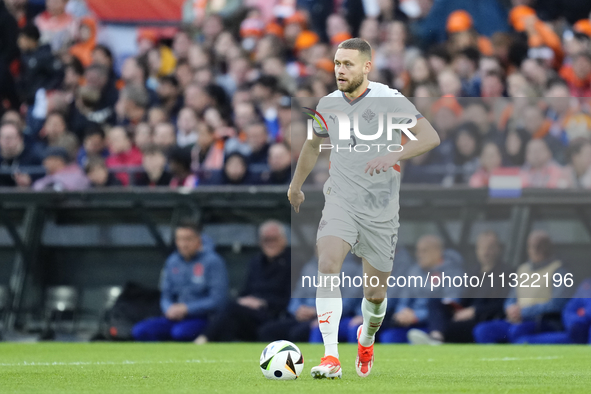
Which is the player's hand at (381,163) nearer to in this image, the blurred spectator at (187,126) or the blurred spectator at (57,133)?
the blurred spectator at (187,126)

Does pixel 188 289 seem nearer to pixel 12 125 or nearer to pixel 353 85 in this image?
pixel 12 125

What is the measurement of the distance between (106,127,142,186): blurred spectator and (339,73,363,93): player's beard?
23.2 ft

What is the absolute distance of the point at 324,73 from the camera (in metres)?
12.6

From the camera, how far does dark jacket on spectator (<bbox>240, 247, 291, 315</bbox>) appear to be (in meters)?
10.8

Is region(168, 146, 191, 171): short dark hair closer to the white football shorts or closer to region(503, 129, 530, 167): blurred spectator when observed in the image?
region(503, 129, 530, 167): blurred spectator

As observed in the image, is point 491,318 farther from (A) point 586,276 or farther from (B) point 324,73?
(B) point 324,73

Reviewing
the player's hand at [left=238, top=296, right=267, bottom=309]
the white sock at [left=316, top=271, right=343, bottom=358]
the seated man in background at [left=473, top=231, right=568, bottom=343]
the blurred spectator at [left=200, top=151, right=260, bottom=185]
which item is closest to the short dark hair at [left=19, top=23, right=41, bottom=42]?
the blurred spectator at [left=200, top=151, right=260, bottom=185]

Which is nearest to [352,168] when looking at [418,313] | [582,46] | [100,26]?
[418,313]

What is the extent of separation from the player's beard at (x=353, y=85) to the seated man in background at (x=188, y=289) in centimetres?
521

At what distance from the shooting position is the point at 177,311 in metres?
10.8

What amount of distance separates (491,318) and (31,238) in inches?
224

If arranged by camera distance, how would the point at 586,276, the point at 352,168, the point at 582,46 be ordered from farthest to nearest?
the point at 582,46 < the point at 586,276 < the point at 352,168

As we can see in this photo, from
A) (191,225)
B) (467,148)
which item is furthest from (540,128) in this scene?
(191,225)

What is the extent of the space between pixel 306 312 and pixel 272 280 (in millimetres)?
600
